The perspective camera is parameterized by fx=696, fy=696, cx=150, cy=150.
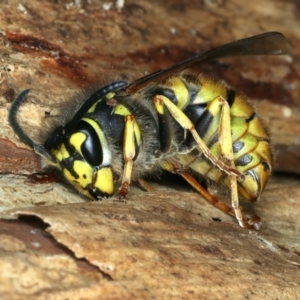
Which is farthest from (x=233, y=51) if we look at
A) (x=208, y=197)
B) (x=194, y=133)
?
(x=208, y=197)

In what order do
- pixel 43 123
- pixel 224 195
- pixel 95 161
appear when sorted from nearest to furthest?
pixel 95 161 → pixel 43 123 → pixel 224 195

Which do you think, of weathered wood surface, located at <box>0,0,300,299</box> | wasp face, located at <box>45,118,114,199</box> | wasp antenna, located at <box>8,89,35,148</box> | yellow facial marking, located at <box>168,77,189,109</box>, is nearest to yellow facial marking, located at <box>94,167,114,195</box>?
wasp face, located at <box>45,118,114,199</box>

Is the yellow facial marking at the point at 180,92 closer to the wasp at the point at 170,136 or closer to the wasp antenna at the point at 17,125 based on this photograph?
the wasp at the point at 170,136

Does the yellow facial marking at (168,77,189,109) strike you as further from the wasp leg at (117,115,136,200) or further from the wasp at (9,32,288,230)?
the wasp leg at (117,115,136,200)

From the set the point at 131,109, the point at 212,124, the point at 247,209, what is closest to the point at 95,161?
the point at 131,109

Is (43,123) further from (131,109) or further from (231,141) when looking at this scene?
(231,141)

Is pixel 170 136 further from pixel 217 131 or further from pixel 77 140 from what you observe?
pixel 77 140
